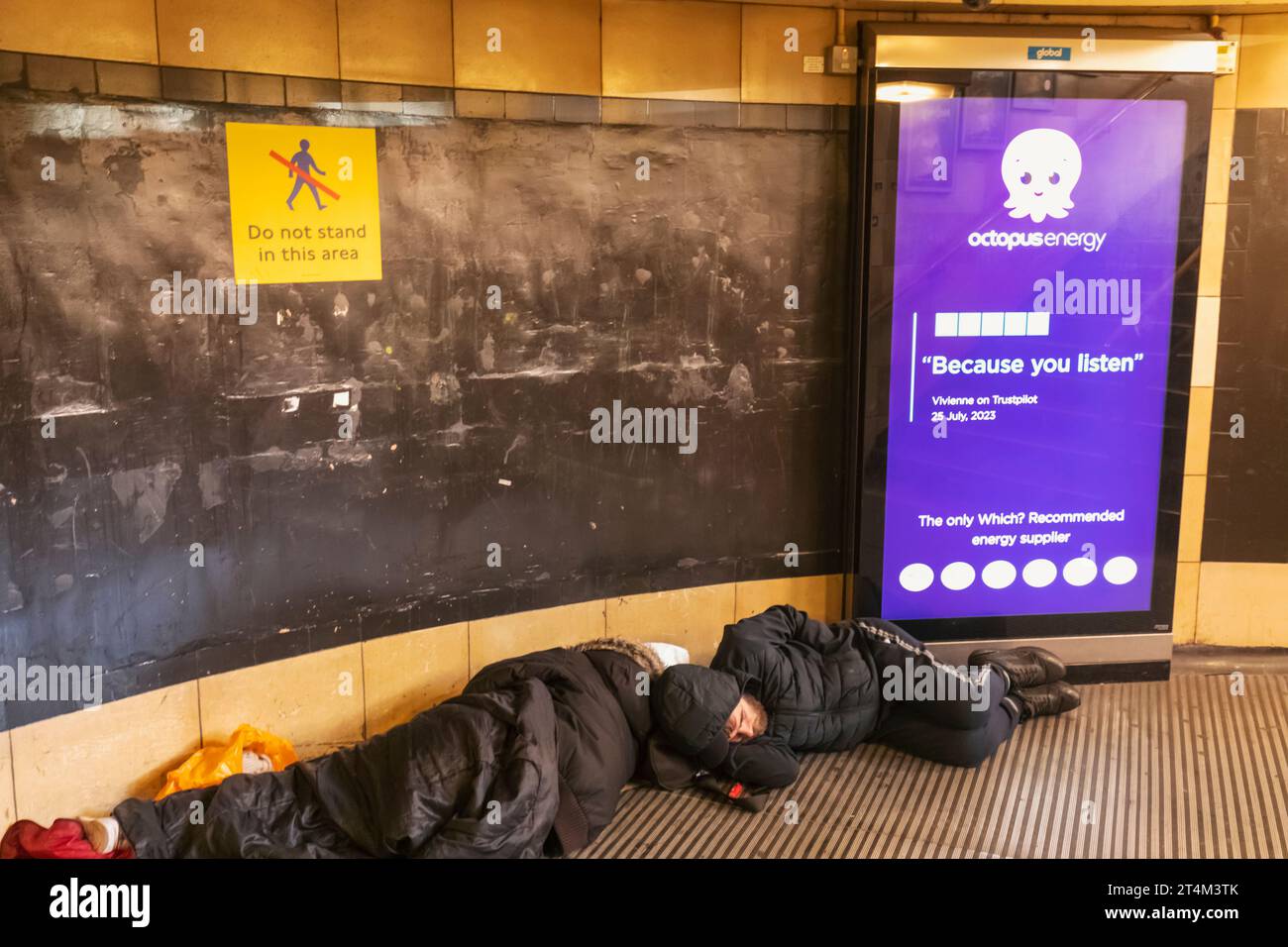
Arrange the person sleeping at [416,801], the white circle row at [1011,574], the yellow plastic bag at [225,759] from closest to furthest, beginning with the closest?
the person sleeping at [416,801] < the yellow plastic bag at [225,759] < the white circle row at [1011,574]

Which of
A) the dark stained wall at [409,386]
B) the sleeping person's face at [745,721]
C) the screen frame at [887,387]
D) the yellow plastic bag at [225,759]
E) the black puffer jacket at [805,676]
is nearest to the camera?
the dark stained wall at [409,386]

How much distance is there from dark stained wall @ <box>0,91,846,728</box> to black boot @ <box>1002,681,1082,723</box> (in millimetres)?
1002

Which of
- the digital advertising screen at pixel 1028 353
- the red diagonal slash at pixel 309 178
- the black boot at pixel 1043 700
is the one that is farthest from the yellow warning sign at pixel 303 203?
the black boot at pixel 1043 700

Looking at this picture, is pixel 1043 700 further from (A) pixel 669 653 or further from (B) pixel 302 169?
(B) pixel 302 169

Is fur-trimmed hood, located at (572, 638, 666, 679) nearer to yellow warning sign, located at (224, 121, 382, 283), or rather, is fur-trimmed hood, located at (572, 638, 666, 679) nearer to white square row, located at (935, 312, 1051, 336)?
yellow warning sign, located at (224, 121, 382, 283)

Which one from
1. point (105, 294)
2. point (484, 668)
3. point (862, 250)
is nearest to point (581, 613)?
point (484, 668)

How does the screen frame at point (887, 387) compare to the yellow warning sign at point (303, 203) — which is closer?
the yellow warning sign at point (303, 203)

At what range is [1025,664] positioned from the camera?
4.77 metres

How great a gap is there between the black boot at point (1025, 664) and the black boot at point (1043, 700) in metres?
0.03

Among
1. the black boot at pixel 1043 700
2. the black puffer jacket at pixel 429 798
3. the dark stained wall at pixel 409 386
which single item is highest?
the dark stained wall at pixel 409 386

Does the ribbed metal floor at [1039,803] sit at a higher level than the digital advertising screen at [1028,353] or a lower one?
lower

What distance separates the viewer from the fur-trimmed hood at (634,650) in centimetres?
414

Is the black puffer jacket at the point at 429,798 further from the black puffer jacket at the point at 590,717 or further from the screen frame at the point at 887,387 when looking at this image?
the screen frame at the point at 887,387

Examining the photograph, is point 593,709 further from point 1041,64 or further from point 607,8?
point 1041,64
